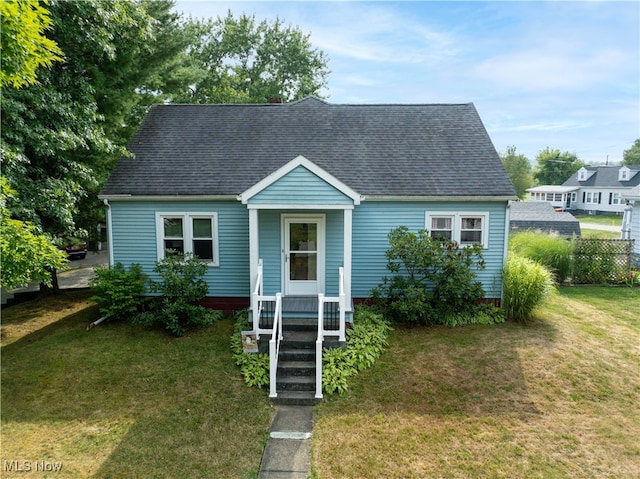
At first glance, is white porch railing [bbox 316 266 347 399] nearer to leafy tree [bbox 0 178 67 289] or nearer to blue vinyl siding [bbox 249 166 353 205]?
blue vinyl siding [bbox 249 166 353 205]

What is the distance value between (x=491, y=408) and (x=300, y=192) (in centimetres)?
557

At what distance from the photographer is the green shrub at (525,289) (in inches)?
399

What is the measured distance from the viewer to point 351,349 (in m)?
8.28

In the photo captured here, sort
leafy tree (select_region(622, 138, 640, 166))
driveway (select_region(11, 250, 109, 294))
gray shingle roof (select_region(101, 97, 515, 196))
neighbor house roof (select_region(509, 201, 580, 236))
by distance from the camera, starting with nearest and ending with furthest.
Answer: gray shingle roof (select_region(101, 97, 515, 196)) → driveway (select_region(11, 250, 109, 294)) → neighbor house roof (select_region(509, 201, 580, 236)) → leafy tree (select_region(622, 138, 640, 166))

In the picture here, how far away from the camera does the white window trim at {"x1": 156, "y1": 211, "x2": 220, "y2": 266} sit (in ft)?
35.4

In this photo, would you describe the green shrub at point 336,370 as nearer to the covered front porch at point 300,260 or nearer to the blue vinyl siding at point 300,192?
the covered front porch at point 300,260

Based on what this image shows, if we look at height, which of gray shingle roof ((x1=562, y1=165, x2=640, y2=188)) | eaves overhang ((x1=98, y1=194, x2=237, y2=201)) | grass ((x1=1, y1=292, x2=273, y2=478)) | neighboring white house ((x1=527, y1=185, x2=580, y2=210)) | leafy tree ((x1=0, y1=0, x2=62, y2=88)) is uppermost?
gray shingle roof ((x1=562, y1=165, x2=640, y2=188))

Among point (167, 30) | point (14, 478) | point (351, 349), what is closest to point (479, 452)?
point (351, 349)

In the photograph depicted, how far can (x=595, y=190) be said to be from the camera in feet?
156

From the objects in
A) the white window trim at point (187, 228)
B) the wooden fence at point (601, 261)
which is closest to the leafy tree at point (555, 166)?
the wooden fence at point (601, 261)

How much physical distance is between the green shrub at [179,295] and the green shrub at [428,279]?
445cm

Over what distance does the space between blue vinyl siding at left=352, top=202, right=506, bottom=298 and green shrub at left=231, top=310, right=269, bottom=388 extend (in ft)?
12.5

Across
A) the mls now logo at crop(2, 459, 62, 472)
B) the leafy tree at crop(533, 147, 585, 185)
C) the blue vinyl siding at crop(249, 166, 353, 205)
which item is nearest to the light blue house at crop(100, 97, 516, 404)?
the blue vinyl siding at crop(249, 166, 353, 205)

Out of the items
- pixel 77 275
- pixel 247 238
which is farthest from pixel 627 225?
pixel 77 275
